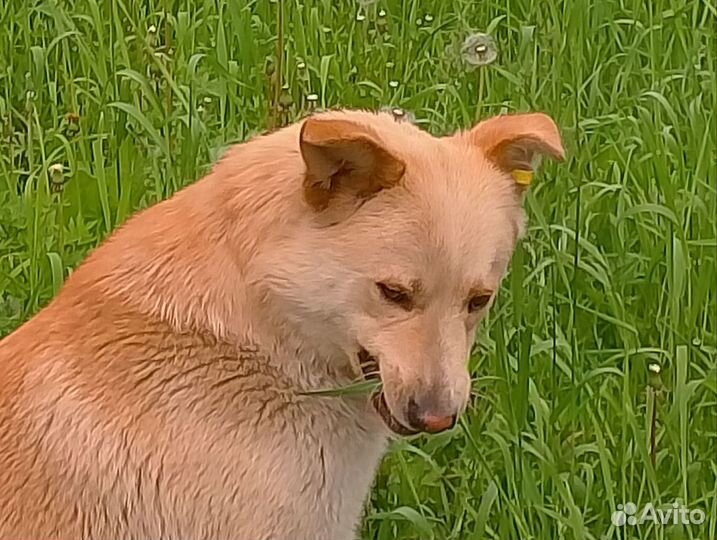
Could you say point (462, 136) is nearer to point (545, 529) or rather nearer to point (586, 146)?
point (545, 529)

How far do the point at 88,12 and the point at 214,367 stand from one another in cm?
238

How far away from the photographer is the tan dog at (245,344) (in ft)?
9.29

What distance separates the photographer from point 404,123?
311 cm

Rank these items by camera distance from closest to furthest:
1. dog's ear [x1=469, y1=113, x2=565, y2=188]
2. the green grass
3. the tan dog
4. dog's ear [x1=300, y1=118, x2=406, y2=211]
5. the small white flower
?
dog's ear [x1=300, y1=118, x2=406, y2=211] → the tan dog → dog's ear [x1=469, y1=113, x2=565, y2=188] → the green grass → the small white flower

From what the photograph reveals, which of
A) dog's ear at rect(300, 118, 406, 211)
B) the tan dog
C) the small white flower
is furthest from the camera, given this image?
the small white flower

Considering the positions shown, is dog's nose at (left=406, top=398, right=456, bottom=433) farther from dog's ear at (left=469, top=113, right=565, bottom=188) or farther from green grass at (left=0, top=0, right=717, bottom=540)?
green grass at (left=0, top=0, right=717, bottom=540)

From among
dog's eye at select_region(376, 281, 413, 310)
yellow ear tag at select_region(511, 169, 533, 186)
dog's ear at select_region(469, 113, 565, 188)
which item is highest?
dog's ear at select_region(469, 113, 565, 188)

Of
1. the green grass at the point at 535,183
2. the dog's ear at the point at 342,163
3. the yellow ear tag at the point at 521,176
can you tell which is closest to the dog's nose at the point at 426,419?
the dog's ear at the point at 342,163

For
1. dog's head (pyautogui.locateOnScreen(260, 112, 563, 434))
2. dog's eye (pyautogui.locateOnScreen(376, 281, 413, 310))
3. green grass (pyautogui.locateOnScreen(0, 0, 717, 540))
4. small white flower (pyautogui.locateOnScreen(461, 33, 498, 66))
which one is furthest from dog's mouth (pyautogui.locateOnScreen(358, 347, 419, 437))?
small white flower (pyautogui.locateOnScreen(461, 33, 498, 66))

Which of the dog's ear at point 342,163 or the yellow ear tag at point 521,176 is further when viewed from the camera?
the yellow ear tag at point 521,176

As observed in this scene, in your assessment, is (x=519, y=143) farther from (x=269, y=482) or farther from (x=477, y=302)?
(x=269, y=482)

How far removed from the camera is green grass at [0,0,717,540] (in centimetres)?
359

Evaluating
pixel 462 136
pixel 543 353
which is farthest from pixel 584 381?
pixel 462 136

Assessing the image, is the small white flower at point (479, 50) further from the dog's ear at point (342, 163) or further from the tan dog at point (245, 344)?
the dog's ear at point (342, 163)
